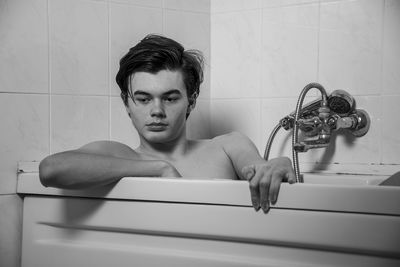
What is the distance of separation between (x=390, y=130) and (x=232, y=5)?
822 millimetres

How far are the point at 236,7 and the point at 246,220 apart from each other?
4.11 feet

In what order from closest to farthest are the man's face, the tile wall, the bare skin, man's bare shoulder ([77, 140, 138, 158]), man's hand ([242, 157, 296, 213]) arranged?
man's hand ([242, 157, 296, 213]) → the bare skin → man's bare shoulder ([77, 140, 138, 158]) → the man's face → the tile wall

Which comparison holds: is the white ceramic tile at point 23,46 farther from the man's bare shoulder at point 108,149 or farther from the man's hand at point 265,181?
the man's hand at point 265,181

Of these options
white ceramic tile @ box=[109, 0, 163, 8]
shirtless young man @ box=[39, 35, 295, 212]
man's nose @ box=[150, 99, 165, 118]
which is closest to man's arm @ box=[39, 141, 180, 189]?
shirtless young man @ box=[39, 35, 295, 212]

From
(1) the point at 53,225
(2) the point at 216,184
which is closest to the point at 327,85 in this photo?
(2) the point at 216,184

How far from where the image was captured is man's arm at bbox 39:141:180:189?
1497mm

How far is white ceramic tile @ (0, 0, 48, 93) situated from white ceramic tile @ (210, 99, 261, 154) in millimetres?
782

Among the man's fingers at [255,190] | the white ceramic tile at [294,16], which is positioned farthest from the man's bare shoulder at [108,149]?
the white ceramic tile at [294,16]

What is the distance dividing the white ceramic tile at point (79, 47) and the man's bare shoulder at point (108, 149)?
1.10 feet

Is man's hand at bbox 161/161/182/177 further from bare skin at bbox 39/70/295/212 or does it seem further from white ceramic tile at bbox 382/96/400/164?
white ceramic tile at bbox 382/96/400/164

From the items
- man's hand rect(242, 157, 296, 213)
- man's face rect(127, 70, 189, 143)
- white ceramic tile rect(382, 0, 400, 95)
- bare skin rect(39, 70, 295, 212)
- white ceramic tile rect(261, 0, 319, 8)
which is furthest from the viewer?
white ceramic tile rect(261, 0, 319, 8)

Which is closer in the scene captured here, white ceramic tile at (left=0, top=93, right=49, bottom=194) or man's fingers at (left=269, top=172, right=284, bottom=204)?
man's fingers at (left=269, top=172, right=284, bottom=204)

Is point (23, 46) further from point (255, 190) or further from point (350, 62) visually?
point (350, 62)

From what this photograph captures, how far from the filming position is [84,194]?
5.25ft
